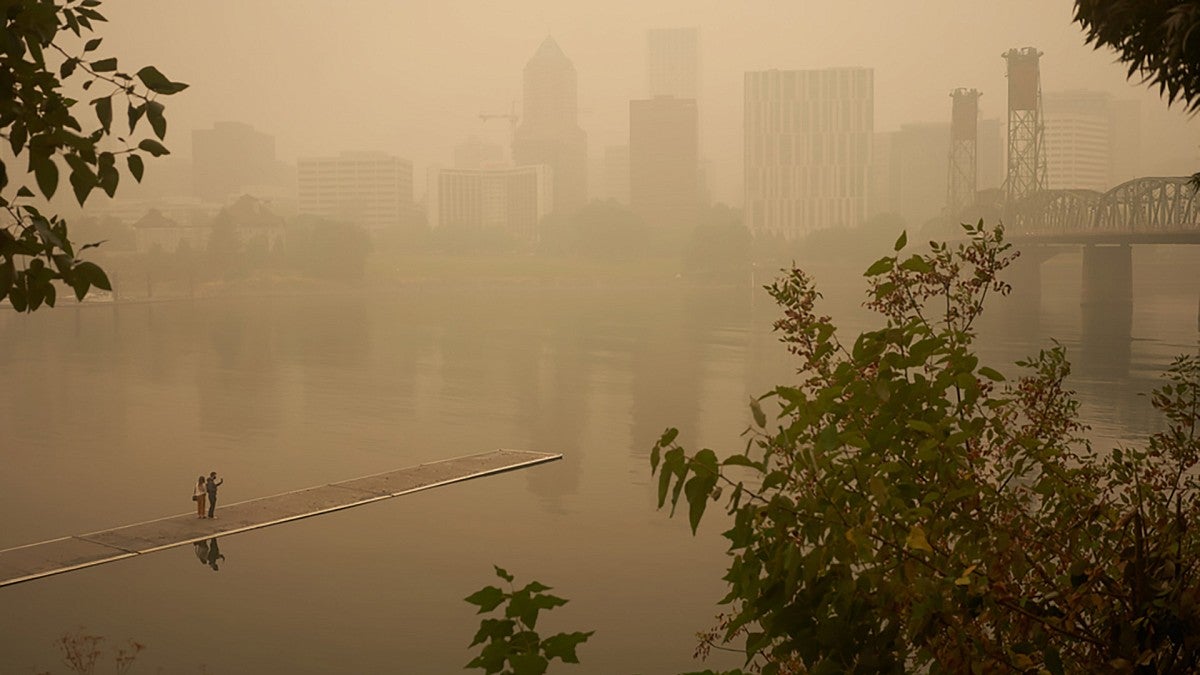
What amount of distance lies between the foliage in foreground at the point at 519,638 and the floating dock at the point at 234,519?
20.6 metres

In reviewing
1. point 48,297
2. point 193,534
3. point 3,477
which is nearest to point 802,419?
point 48,297

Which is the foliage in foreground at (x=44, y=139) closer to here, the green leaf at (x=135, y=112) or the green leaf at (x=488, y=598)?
the green leaf at (x=135, y=112)

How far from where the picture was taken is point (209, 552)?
23.8 meters

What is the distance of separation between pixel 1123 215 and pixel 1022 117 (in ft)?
154

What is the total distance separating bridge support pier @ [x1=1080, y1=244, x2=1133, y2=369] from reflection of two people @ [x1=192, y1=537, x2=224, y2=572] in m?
67.6

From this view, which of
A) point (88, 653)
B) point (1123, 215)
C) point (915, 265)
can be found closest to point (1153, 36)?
point (915, 265)

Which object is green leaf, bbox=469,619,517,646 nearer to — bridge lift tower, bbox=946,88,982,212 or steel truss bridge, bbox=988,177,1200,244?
steel truss bridge, bbox=988,177,1200,244

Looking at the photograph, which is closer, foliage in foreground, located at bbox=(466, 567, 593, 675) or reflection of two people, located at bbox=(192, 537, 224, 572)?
foliage in foreground, located at bbox=(466, 567, 593, 675)

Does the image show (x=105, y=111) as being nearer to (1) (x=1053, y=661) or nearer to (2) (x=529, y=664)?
(2) (x=529, y=664)

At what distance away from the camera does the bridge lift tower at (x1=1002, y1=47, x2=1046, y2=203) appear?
13938 centimetres

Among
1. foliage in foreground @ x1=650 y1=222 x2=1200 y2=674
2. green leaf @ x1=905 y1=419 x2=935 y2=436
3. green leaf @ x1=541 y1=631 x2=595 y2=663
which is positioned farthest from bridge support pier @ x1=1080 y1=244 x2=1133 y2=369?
green leaf @ x1=541 y1=631 x2=595 y2=663

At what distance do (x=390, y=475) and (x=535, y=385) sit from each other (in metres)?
26.4

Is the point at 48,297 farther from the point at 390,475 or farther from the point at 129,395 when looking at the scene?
the point at 129,395

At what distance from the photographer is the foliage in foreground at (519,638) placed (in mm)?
3264
